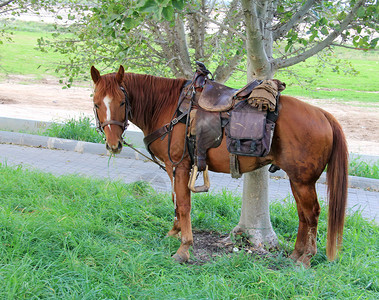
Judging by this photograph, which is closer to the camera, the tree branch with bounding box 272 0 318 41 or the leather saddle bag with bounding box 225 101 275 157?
the leather saddle bag with bounding box 225 101 275 157

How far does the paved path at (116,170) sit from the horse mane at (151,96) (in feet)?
7.67

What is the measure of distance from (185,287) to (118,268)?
0.62 m

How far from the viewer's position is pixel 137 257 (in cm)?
341

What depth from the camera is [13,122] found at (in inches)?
368

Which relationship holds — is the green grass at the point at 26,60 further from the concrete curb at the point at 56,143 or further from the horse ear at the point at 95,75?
the horse ear at the point at 95,75

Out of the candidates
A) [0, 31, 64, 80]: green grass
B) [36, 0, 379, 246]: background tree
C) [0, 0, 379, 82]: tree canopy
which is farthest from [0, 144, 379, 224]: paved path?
[0, 31, 64, 80]: green grass

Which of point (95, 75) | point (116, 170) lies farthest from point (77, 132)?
point (95, 75)

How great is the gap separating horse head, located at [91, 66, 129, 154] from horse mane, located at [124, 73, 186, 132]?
21 centimetres

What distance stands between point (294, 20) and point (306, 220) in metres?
1.97

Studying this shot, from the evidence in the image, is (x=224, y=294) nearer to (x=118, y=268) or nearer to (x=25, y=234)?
(x=118, y=268)

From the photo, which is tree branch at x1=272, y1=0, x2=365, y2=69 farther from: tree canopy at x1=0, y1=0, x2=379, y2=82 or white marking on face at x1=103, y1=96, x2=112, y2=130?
white marking on face at x1=103, y1=96, x2=112, y2=130

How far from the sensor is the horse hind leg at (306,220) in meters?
3.54

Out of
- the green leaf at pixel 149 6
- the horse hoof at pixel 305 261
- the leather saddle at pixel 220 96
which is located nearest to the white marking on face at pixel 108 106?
the leather saddle at pixel 220 96

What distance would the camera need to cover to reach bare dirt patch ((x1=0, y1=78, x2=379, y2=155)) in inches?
419
